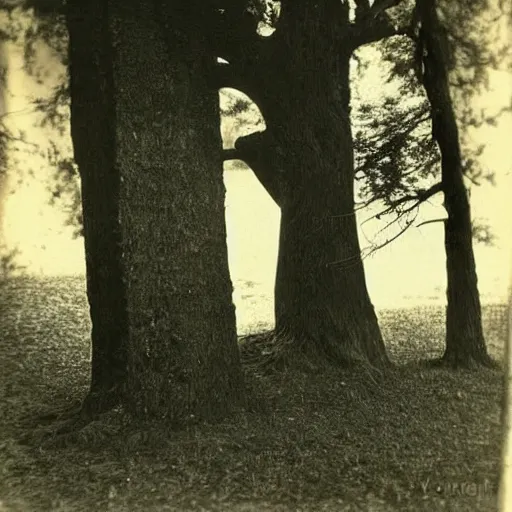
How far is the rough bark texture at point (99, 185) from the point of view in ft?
10.6

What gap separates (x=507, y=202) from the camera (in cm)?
356

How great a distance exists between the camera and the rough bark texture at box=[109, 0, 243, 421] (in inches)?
128

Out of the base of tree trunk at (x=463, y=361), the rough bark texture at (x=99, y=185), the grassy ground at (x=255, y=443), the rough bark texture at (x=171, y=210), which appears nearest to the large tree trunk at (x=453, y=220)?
the base of tree trunk at (x=463, y=361)

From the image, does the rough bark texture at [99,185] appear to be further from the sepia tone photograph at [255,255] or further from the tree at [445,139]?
the tree at [445,139]

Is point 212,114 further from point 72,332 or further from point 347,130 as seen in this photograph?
point 72,332

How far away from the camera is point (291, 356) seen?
4.04m

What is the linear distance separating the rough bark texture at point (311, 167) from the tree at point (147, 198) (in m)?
0.59

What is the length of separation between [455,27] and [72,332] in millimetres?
2843

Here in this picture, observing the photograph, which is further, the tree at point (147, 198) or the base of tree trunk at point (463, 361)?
the base of tree trunk at point (463, 361)

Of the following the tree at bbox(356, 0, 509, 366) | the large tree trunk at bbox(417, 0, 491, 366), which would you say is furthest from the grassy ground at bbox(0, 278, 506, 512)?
the tree at bbox(356, 0, 509, 366)

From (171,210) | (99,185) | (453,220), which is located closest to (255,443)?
(171,210)

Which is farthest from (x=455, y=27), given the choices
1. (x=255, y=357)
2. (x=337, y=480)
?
(x=337, y=480)

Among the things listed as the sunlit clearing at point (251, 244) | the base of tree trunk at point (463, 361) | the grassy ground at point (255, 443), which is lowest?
the grassy ground at point (255, 443)

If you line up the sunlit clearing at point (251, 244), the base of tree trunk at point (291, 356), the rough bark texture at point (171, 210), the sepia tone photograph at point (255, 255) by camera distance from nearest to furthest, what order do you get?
1. the sepia tone photograph at point (255, 255)
2. the rough bark texture at point (171, 210)
3. the sunlit clearing at point (251, 244)
4. the base of tree trunk at point (291, 356)
